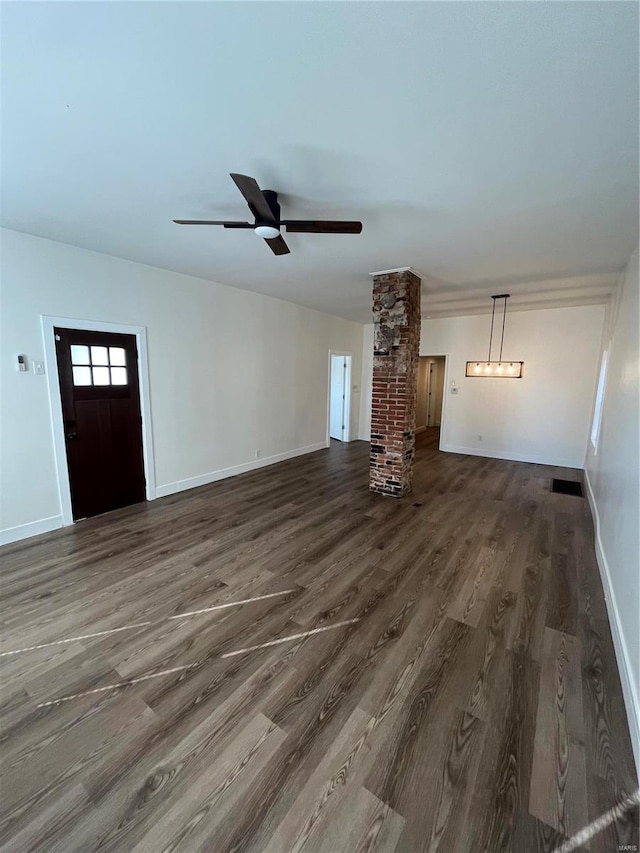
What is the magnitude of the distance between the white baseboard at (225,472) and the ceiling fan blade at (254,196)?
362 centimetres

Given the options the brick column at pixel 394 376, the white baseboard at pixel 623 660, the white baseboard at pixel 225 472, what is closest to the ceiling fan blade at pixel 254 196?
the brick column at pixel 394 376

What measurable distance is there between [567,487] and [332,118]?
18.2 feet

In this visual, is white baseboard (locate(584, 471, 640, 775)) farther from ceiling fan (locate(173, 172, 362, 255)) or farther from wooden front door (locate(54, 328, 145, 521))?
wooden front door (locate(54, 328, 145, 521))

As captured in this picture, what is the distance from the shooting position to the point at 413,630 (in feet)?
7.39

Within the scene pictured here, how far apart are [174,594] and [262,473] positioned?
121 inches

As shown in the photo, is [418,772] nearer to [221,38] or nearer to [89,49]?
[221,38]

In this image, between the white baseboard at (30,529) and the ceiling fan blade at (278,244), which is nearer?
the ceiling fan blade at (278,244)

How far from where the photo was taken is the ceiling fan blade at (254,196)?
182cm

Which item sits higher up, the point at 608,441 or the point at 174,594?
the point at 608,441

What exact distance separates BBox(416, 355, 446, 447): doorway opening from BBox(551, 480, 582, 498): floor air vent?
3732mm

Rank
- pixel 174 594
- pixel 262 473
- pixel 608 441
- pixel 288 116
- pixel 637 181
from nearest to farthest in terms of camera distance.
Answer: pixel 288 116 → pixel 637 181 → pixel 174 594 → pixel 608 441 → pixel 262 473

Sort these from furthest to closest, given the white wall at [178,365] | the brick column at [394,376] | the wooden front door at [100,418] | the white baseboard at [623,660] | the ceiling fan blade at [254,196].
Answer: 1. the brick column at [394,376]
2. the wooden front door at [100,418]
3. the white wall at [178,365]
4. the ceiling fan blade at [254,196]
5. the white baseboard at [623,660]

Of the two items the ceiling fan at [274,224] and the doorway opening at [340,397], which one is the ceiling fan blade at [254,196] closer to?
the ceiling fan at [274,224]

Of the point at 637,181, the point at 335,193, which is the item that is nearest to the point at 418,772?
the point at 335,193
